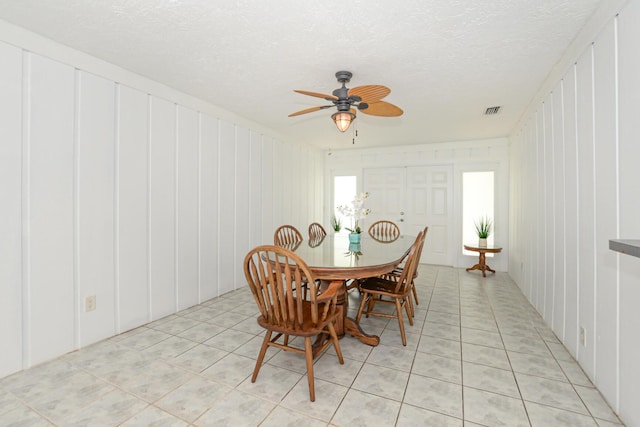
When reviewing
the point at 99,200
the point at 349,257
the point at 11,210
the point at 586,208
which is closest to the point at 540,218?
the point at 586,208

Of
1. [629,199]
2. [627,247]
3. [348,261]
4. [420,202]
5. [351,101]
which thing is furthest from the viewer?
[420,202]

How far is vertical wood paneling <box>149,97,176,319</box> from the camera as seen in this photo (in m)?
2.93

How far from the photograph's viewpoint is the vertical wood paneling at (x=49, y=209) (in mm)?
2109

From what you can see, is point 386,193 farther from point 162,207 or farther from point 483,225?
point 162,207

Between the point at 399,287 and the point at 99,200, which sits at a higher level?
the point at 99,200

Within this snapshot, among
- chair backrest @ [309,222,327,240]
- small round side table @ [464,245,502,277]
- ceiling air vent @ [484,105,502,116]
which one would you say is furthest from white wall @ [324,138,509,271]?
chair backrest @ [309,222,327,240]

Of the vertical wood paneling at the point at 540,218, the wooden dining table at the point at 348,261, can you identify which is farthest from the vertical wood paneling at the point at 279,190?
the vertical wood paneling at the point at 540,218

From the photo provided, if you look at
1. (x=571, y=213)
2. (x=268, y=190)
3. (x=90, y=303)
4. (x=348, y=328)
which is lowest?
(x=348, y=328)

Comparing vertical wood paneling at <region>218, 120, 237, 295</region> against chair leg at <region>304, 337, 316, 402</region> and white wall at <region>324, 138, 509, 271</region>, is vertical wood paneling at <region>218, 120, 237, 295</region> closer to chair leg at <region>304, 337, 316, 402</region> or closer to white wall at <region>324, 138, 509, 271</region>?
chair leg at <region>304, 337, 316, 402</region>

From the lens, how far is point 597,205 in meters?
1.80

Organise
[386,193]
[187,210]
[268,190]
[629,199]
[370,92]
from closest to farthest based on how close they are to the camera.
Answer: [629,199] → [370,92] → [187,210] → [268,190] → [386,193]

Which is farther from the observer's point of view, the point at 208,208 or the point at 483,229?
the point at 483,229

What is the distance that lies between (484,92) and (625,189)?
1976 millimetres

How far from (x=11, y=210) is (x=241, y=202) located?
7.52 ft
